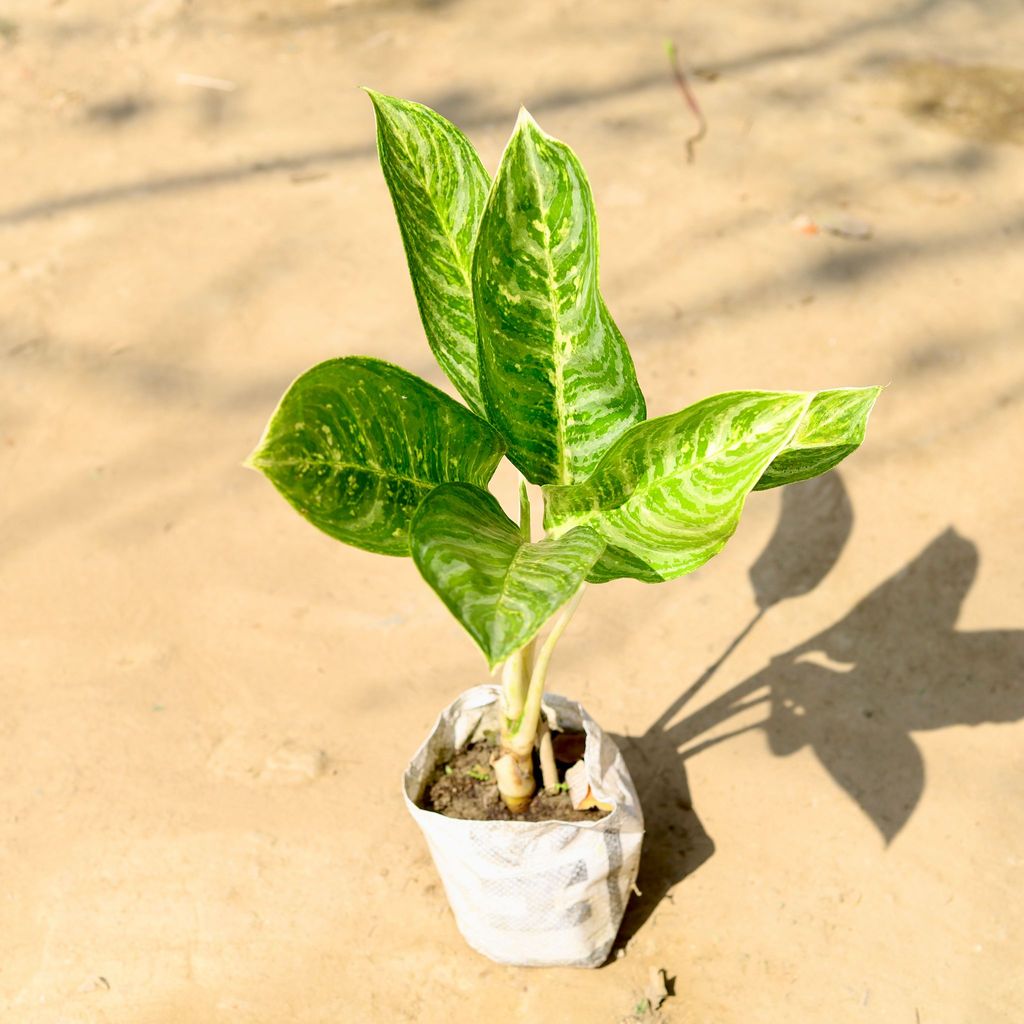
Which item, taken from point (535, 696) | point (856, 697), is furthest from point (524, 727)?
point (856, 697)

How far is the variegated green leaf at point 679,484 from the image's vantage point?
0.92 meters

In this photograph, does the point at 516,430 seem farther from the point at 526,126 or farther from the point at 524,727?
the point at 524,727

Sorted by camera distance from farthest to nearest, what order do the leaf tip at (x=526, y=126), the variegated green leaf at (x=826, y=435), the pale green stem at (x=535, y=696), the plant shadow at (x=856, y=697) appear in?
the plant shadow at (x=856, y=697)
the pale green stem at (x=535, y=696)
the variegated green leaf at (x=826, y=435)
the leaf tip at (x=526, y=126)

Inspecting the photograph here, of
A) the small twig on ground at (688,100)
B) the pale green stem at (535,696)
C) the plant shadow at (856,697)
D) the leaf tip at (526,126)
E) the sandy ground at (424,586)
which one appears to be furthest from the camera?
the small twig on ground at (688,100)

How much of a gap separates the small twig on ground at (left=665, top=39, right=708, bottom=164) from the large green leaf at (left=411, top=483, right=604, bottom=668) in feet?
6.63

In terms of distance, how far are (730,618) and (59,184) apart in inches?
75.9

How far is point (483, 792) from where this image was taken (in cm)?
152

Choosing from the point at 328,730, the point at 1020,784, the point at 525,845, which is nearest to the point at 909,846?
the point at 1020,784

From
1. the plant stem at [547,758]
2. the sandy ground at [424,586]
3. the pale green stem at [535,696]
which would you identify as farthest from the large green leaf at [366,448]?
the sandy ground at [424,586]

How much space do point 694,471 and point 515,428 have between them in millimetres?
208

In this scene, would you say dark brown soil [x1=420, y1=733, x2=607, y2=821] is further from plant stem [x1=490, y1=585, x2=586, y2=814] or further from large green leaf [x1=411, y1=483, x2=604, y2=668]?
large green leaf [x1=411, y1=483, x2=604, y2=668]

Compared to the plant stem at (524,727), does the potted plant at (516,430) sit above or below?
above

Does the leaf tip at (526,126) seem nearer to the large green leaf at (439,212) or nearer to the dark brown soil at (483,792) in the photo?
the large green leaf at (439,212)

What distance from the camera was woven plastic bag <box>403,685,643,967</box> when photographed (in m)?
1.39
